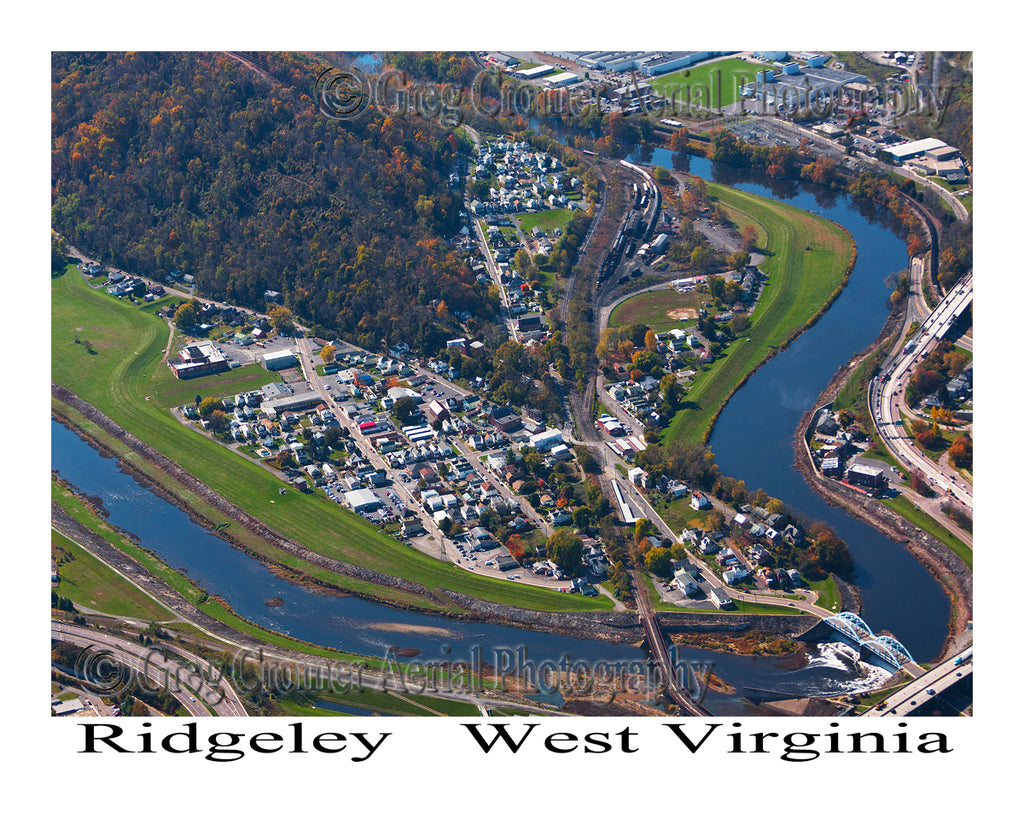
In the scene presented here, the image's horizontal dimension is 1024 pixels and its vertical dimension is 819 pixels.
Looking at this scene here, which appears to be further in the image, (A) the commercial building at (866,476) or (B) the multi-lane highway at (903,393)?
(A) the commercial building at (866,476)

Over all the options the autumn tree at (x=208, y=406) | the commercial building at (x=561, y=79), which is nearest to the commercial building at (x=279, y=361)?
the autumn tree at (x=208, y=406)

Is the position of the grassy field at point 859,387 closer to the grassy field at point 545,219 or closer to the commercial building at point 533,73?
the grassy field at point 545,219

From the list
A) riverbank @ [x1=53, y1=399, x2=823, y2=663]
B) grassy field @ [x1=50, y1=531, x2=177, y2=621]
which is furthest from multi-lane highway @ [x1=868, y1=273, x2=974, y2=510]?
grassy field @ [x1=50, y1=531, x2=177, y2=621]

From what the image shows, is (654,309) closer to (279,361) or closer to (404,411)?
(404,411)

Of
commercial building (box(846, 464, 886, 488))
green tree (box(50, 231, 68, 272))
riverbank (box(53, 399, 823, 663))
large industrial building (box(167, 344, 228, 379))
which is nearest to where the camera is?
riverbank (box(53, 399, 823, 663))

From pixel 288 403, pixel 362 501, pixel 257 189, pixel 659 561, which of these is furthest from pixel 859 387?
pixel 257 189

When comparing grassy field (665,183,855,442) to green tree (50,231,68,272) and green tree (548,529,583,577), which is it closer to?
green tree (548,529,583,577)
